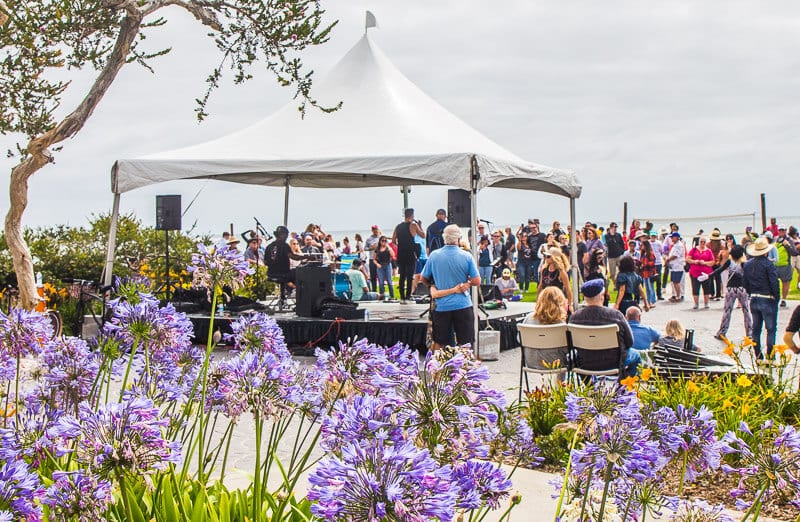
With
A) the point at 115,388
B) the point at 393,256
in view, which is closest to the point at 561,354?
the point at 115,388

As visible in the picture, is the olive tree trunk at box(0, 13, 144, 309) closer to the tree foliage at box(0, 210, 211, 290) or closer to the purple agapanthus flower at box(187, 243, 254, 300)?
the tree foliage at box(0, 210, 211, 290)

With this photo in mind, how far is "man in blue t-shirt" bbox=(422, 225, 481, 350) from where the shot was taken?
32.4 feet

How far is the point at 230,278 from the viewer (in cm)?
260

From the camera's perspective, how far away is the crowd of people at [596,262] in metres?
11.9

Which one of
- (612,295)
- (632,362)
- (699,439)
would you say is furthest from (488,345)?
(612,295)

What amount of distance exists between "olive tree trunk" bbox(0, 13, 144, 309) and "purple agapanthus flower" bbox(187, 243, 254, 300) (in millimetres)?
11454

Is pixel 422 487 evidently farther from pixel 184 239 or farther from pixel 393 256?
pixel 393 256

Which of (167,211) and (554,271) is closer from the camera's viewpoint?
(554,271)

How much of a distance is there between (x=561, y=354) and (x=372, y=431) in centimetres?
672

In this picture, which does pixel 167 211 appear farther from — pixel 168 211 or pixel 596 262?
pixel 596 262

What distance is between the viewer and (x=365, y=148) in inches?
518

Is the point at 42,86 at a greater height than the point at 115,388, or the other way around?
the point at 42,86

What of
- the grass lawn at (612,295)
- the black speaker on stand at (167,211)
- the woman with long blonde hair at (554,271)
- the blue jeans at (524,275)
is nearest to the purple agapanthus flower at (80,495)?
the woman with long blonde hair at (554,271)

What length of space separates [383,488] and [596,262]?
14.6 meters
